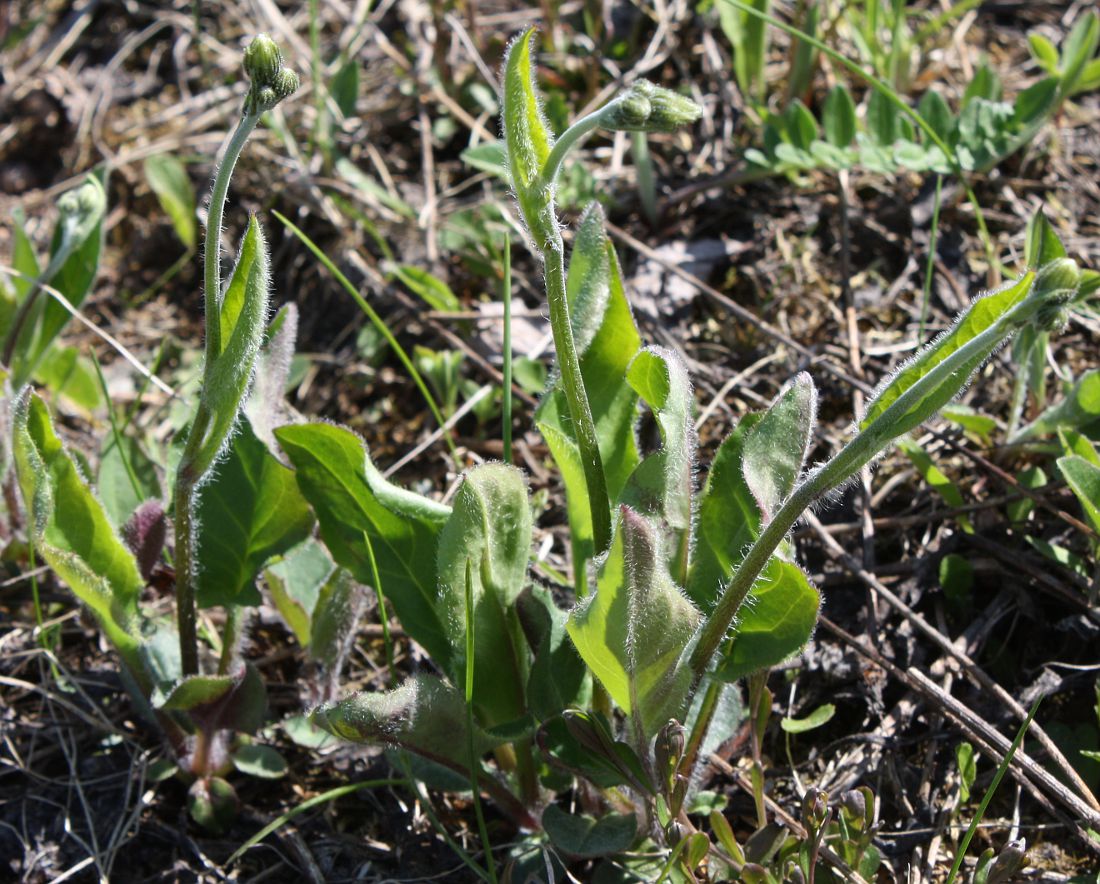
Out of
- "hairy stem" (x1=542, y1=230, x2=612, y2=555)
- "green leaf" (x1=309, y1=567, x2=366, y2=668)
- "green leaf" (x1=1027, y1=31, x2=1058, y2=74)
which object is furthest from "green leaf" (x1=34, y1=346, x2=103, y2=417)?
"green leaf" (x1=1027, y1=31, x2=1058, y2=74)

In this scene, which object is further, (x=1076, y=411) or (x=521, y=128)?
(x=1076, y=411)

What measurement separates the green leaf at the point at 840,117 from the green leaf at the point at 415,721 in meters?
1.90

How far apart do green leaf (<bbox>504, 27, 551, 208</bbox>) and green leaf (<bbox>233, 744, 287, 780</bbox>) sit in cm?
122

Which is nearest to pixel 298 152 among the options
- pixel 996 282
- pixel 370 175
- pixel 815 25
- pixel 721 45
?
pixel 370 175

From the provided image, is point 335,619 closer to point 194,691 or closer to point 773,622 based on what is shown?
point 194,691

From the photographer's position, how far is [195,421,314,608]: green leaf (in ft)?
6.64

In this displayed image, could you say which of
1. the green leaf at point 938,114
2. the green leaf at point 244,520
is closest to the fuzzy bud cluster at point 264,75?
the green leaf at point 244,520

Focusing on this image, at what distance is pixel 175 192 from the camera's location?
3.61m

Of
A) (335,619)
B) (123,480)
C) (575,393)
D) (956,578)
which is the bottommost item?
(956,578)

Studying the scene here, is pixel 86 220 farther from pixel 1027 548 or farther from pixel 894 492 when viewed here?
pixel 1027 548

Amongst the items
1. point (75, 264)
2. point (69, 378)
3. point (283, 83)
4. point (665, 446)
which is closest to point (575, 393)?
point (665, 446)

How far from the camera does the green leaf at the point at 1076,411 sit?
231 centimetres

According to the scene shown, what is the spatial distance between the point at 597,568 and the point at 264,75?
852 millimetres

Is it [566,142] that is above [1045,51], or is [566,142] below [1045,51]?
above
